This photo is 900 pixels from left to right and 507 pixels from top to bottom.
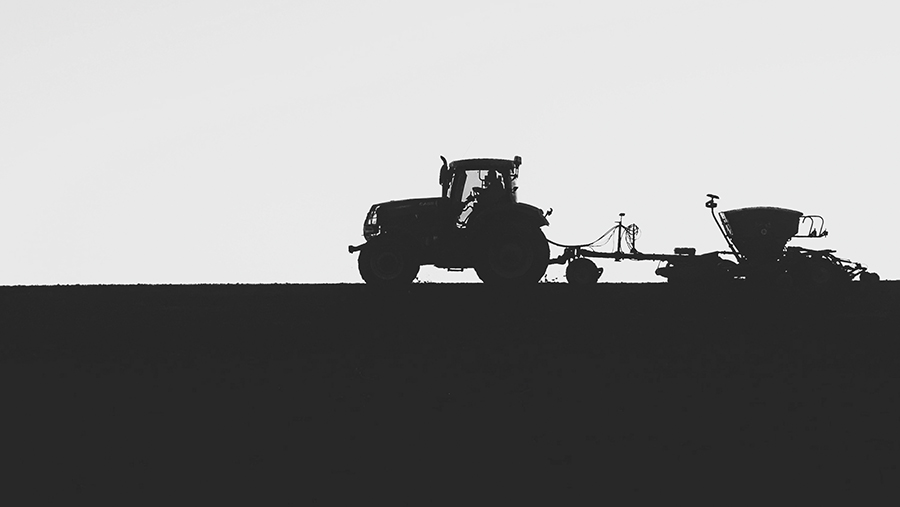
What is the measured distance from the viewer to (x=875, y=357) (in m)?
7.91

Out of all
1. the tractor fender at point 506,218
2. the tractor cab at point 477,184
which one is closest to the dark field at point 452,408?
the tractor fender at point 506,218

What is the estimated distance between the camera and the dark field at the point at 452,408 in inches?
A: 181

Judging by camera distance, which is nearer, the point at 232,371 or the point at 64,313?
the point at 232,371

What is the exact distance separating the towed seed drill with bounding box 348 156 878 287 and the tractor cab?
18mm

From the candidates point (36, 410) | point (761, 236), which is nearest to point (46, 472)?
point (36, 410)

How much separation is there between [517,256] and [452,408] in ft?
28.4

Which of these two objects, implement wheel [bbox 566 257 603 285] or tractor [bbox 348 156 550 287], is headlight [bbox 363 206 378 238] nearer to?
tractor [bbox 348 156 550 287]

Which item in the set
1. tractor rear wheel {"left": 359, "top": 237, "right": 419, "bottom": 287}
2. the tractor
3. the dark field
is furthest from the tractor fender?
the dark field

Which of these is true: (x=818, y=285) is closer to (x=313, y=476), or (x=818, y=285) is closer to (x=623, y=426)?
(x=623, y=426)

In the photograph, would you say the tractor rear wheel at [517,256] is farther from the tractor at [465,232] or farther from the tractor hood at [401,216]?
the tractor hood at [401,216]

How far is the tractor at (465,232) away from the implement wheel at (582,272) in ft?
11.1

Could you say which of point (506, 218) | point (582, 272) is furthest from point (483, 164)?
point (582, 272)

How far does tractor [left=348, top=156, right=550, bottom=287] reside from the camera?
14.4m

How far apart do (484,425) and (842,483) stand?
217cm
